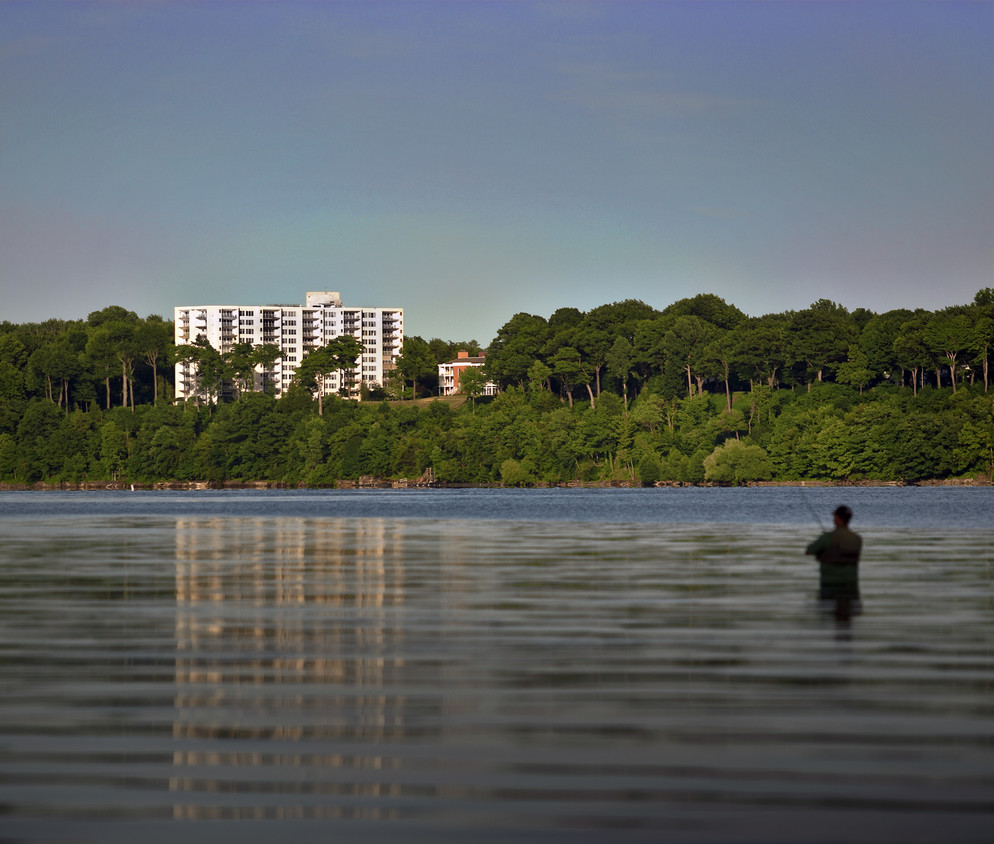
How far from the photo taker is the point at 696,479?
6270 inches

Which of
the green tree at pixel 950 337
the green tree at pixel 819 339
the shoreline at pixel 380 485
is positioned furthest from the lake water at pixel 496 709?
the green tree at pixel 819 339

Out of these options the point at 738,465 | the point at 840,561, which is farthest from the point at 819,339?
the point at 840,561

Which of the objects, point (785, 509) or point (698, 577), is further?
point (785, 509)

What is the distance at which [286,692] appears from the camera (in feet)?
46.4

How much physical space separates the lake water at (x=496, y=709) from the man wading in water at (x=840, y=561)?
1.42ft

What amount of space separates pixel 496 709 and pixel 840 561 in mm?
9548

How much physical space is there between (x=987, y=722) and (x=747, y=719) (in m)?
2.10

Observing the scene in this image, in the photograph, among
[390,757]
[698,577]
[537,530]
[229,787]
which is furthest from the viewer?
[537,530]

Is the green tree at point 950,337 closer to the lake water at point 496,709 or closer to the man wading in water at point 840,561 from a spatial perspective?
the lake water at point 496,709

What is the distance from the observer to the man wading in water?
2050cm

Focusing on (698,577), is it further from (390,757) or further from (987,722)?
(390,757)

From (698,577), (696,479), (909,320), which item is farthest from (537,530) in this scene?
(909,320)

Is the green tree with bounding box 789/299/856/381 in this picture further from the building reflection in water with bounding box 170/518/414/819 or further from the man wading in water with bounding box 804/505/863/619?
the man wading in water with bounding box 804/505/863/619

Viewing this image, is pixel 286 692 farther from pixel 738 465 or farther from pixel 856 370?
pixel 856 370
